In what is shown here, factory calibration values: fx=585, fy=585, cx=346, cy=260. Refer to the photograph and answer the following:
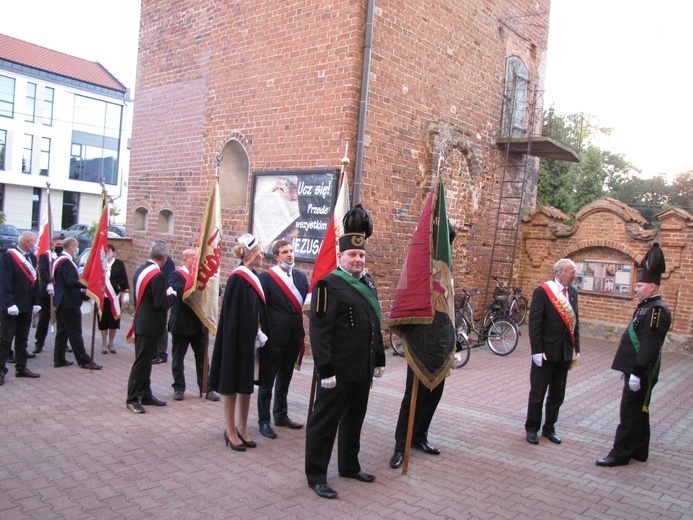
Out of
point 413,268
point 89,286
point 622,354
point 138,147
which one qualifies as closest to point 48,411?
point 89,286

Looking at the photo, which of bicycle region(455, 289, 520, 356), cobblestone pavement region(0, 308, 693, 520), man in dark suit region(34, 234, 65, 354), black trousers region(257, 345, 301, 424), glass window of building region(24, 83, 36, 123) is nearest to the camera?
cobblestone pavement region(0, 308, 693, 520)

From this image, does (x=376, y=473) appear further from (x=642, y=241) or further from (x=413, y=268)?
(x=642, y=241)

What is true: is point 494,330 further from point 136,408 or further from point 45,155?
point 45,155

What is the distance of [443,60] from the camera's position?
1152 centimetres

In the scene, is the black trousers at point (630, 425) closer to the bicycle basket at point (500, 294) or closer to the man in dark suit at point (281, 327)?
the man in dark suit at point (281, 327)

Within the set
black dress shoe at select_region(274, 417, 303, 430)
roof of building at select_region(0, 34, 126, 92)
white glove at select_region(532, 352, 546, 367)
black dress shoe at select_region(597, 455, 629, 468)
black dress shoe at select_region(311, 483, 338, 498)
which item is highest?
roof of building at select_region(0, 34, 126, 92)

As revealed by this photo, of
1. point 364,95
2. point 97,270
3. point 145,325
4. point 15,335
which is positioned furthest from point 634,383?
point 15,335

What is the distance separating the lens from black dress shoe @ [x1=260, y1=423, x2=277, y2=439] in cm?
604

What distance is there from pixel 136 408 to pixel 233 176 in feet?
21.0

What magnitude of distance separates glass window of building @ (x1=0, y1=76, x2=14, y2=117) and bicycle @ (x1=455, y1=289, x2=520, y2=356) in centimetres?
3810

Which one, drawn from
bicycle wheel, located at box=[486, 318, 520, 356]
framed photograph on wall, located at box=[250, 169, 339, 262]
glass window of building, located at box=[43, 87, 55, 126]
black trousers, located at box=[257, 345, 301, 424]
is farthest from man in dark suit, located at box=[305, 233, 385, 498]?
glass window of building, located at box=[43, 87, 55, 126]

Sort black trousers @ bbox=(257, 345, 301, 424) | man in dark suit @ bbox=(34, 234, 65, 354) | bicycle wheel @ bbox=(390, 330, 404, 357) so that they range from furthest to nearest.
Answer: bicycle wheel @ bbox=(390, 330, 404, 357) < man in dark suit @ bbox=(34, 234, 65, 354) < black trousers @ bbox=(257, 345, 301, 424)

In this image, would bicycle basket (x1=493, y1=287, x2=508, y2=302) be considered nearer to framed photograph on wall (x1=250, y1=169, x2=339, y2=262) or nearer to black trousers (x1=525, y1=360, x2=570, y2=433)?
framed photograph on wall (x1=250, y1=169, x2=339, y2=262)

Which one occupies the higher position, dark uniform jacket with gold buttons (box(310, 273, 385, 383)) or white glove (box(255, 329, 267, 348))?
dark uniform jacket with gold buttons (box(310, 273, 385, 383))
